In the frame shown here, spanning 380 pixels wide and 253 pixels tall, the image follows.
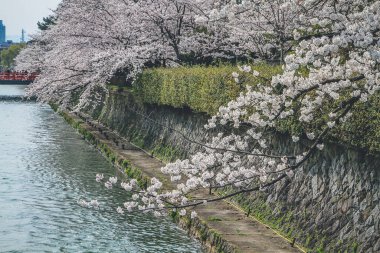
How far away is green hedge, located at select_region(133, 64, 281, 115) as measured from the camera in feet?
51.6

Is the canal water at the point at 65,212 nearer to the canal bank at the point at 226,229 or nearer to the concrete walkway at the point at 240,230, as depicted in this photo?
the canal bank at the point at 226,229

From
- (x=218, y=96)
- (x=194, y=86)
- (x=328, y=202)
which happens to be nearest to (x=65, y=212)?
(x=218, y=96)

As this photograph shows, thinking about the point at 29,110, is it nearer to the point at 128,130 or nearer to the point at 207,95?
the point at 128,130

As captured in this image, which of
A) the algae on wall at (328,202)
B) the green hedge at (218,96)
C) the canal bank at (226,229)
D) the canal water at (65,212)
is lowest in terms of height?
the canal water at (65,212)

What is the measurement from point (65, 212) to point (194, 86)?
20.2 ft

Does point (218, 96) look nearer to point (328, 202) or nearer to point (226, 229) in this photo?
point (226, 229)

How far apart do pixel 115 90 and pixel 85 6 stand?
21.5ft

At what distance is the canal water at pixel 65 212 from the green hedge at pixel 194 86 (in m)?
3.39

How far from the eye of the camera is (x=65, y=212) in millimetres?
15516

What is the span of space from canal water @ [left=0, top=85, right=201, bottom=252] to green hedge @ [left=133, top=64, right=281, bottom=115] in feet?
11.1

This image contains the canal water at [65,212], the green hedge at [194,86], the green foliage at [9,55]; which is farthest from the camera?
the green foliage at [9,55]

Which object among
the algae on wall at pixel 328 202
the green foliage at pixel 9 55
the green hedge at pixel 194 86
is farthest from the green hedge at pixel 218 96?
the green foliage at pixel 9 55

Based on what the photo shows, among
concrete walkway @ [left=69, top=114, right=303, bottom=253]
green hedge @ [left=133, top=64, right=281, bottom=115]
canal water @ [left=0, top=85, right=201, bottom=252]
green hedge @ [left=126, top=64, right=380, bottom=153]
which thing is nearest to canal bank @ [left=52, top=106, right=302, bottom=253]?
concrete walkway @ [left=69, top=114, right=303, bottom=253]

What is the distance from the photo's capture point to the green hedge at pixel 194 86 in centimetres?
1574
